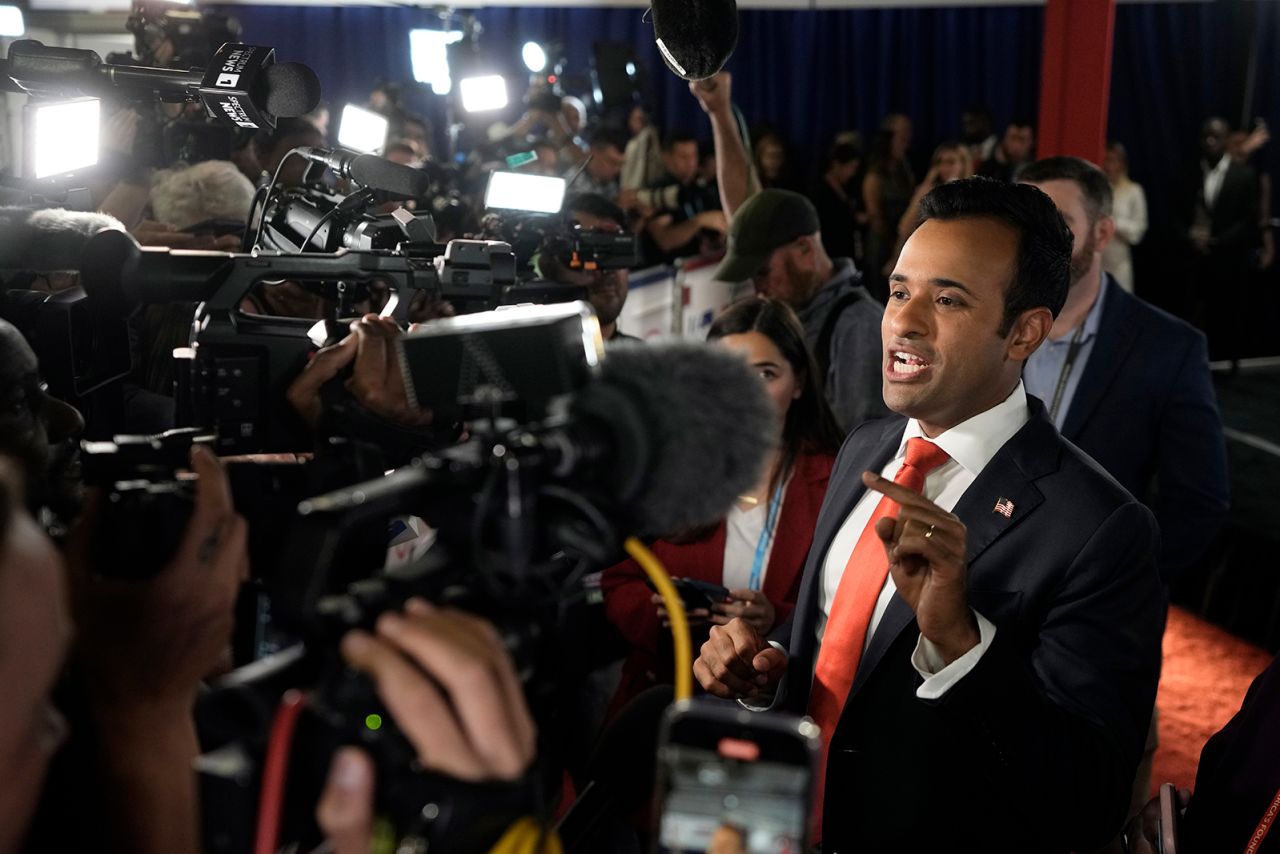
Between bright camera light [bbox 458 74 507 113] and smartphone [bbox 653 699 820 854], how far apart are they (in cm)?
601

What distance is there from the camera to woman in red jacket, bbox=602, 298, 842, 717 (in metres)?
2.31

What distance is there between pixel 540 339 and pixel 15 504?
0.38 m

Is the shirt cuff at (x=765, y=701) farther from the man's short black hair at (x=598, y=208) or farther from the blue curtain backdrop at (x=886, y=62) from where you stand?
the blue curtain backdrop at (x=886, y=62)

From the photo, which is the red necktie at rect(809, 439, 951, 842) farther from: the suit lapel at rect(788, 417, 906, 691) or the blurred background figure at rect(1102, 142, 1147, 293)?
the blurred background figure at rect(1102, 142, 1147, 293)

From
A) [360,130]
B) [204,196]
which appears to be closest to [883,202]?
[360,130]

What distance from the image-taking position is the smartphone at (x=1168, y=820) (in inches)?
59.1

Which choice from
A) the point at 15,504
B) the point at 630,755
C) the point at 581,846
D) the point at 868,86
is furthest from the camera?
the point at 868,86

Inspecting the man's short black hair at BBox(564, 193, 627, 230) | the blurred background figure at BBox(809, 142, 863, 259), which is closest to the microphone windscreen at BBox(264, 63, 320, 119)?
the man's short black hair at BBox(564, 193, 627, 230)

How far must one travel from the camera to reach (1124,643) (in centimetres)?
143

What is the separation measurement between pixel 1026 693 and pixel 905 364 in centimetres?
54

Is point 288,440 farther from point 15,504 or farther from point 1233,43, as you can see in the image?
point 1233,43

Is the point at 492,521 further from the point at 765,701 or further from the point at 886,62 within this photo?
the point at 886,62

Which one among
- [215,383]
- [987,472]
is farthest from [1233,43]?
[215,383]

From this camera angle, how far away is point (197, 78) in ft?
5.65
